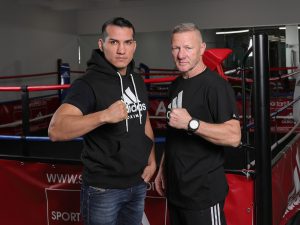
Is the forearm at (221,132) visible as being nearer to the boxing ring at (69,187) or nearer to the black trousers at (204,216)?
the black trousers at (204,216)

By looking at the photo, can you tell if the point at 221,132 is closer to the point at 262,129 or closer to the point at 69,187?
the point at 262,129

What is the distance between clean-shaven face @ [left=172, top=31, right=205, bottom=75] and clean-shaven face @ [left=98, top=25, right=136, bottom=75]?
0.18 metres

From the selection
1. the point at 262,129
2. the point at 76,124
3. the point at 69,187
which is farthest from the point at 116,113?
the point at 69,187

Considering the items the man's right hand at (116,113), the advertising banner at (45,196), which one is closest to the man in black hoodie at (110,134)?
the man's right hand at (116,113)

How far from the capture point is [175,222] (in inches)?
65.6

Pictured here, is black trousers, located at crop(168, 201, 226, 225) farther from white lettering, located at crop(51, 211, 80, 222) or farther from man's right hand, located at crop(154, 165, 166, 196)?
white lettering, located at crop(51, 211, 80, 222)

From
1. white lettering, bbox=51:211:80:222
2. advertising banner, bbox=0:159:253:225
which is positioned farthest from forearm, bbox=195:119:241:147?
white lettering, bbox=51:211:80:222

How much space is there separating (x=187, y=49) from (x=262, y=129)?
0.49 meters

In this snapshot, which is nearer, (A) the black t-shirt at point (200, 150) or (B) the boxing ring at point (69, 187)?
(A) the black t-shirt at point (200, 150)

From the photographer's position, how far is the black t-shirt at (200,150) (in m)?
1.48

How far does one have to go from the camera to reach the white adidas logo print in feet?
5.17

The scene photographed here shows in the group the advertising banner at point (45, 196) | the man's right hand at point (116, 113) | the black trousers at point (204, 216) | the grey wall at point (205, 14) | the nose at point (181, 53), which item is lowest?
the advertising banner at point (45, 196)

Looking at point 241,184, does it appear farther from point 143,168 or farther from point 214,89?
point 214,89

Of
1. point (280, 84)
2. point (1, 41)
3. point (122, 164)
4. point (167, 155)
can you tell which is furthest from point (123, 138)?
point (280, 84)
